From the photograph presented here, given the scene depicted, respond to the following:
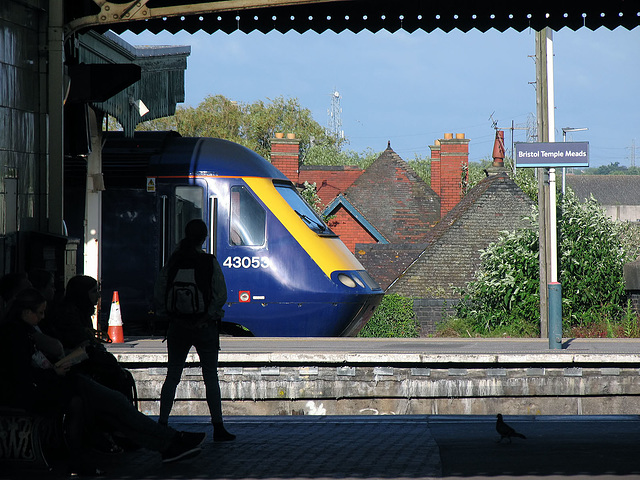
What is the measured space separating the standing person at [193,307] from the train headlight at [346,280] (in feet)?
21.8

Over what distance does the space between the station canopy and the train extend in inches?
172

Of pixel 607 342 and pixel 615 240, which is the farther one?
pixel 615 240

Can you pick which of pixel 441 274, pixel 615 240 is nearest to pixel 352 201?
pixel 441 274

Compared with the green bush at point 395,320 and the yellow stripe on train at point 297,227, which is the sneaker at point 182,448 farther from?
the green bush at point 395,320

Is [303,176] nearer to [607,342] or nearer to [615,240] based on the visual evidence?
[615,240]

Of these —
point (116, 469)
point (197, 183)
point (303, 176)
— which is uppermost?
point (303, 176)

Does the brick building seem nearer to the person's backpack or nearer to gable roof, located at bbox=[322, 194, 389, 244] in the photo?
gable roof, located at bbox=[322, 194, 389, 244]

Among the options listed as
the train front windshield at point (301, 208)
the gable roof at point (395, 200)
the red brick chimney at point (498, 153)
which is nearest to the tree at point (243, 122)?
the gable roof at point (395, 200)

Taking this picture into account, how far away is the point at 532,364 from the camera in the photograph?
10383 millimetres

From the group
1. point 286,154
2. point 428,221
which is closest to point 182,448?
point 286,154

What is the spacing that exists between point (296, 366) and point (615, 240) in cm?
1342

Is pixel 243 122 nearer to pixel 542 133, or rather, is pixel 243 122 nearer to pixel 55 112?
pixel 542 133

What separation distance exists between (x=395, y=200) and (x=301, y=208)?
120 feet

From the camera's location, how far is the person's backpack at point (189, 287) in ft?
23.8
